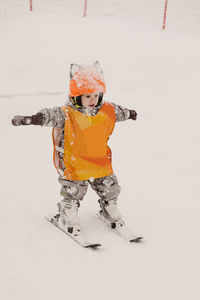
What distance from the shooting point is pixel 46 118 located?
3941 mm

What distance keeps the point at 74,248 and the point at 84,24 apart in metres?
7.02

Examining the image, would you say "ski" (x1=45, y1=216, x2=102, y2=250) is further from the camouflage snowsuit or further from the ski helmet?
the ski helmet

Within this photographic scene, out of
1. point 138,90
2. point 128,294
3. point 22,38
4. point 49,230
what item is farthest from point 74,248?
point 22,38

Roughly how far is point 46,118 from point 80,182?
0.66 m

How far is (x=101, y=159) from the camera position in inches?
167

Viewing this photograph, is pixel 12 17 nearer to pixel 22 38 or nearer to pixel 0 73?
pixel 22 38

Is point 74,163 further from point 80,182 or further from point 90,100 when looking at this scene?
point 90,100

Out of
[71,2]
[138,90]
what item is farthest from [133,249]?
[71,2]

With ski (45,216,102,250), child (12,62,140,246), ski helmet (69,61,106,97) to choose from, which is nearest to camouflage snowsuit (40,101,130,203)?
child (12,62,140,246)

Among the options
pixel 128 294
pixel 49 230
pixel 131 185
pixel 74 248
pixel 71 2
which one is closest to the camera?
pixel 128 294

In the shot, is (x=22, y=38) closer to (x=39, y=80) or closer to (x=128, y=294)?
(x=39, y=80)

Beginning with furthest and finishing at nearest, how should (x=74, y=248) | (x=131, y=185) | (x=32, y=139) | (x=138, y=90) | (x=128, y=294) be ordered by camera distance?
(x=138, y=90)
(x=32, y=139)
(x=131, y=185)
(x=74, y=248)
(x=128, y=294)

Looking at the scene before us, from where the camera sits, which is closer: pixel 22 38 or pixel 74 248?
pixel 74 248

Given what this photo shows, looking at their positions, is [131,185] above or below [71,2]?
below
